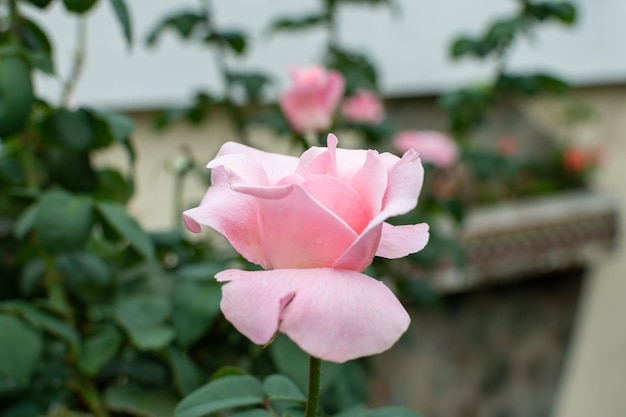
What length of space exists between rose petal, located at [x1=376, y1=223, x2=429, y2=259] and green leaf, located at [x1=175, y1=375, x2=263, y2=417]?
91mm

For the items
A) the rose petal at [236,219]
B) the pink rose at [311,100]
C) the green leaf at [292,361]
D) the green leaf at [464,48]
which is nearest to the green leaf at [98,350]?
the green leaf at [292,361]

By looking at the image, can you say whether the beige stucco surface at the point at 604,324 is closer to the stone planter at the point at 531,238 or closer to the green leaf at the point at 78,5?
the stone planter at the point at 531,238

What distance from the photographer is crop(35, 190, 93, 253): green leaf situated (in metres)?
0.41

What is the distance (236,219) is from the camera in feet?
0.75

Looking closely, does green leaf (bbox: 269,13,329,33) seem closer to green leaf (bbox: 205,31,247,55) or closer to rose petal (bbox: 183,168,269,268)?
green leaf (bbox: 205,31,247,55)

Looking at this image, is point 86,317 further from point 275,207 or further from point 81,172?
point 275,207

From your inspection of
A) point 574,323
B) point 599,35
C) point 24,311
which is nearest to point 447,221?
point 574,323

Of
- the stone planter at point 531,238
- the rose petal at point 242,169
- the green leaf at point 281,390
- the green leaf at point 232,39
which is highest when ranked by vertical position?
the rose petal at point 242,169

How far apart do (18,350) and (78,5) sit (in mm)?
212

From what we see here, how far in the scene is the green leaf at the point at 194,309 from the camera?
1.42ft

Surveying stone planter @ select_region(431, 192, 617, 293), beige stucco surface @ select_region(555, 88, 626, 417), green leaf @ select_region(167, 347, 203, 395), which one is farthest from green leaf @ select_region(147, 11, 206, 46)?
beige stucco surface @ select_region(555, 88, 626, 417)

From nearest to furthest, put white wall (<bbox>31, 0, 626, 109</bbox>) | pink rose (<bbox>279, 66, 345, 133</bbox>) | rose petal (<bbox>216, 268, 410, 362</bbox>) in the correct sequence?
rose petal (<bbox>216, 268, 410, 362</bbox>) → pink rose (<bbox>279, 66, 345, 133</bbox>) → white wall (<bbox>31, 0, 626, 109</bbox>)

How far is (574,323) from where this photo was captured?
1.88 m

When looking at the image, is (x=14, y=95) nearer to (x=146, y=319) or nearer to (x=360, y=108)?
(x=146, y=319)
